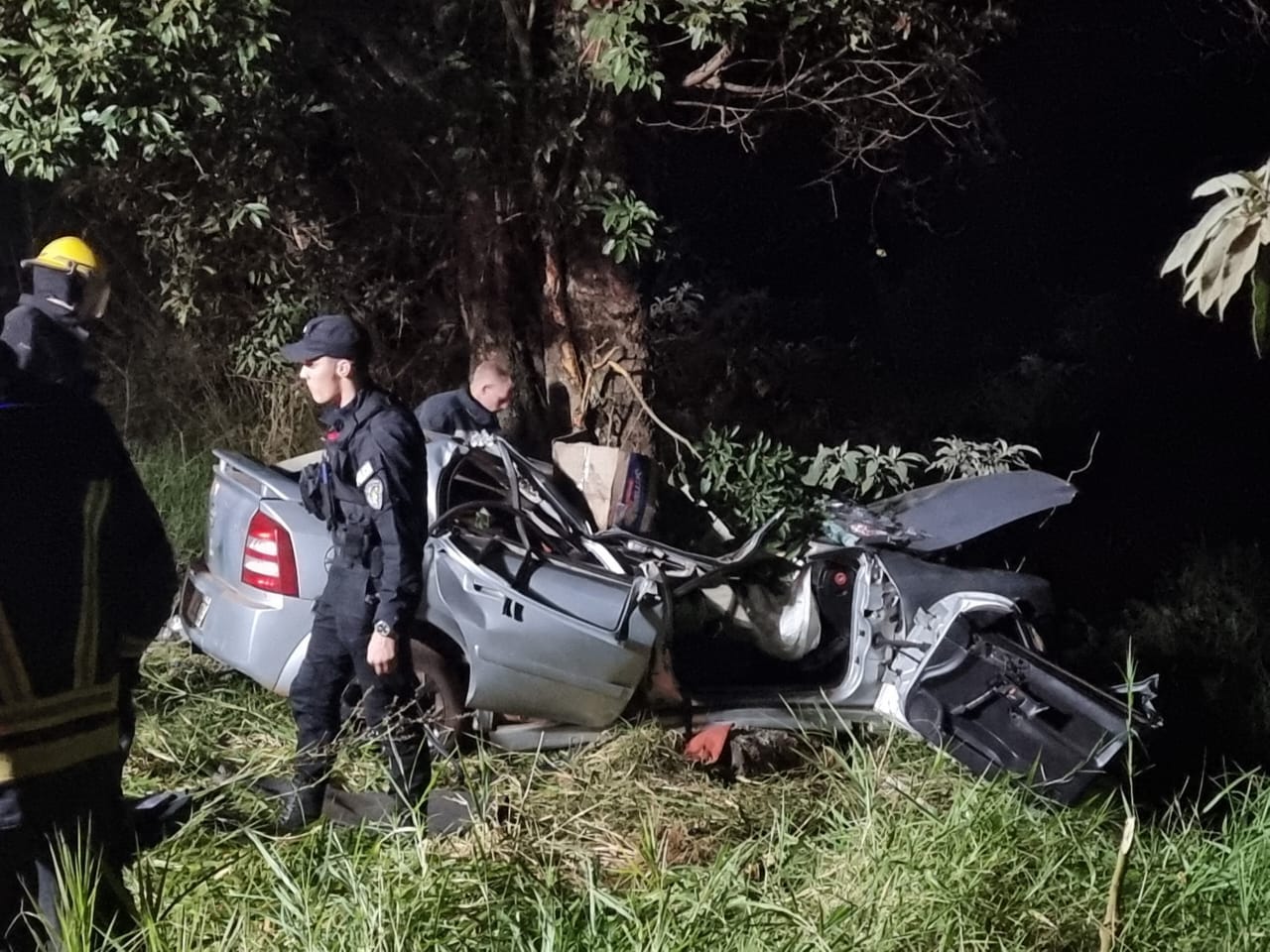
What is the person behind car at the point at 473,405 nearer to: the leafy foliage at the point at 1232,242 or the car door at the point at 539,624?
the car door at the point at 539,624

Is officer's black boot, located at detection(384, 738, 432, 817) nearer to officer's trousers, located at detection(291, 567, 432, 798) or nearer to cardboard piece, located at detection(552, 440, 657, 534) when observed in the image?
officer's trousers, located at detection(291, 567, 432, 798)

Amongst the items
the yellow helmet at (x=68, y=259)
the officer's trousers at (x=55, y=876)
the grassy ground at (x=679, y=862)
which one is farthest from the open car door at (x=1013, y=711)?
the yellow helmet at (x=68, y=259)

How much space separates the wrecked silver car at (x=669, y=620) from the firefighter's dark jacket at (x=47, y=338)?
62cm

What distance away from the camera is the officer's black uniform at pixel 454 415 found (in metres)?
5.57

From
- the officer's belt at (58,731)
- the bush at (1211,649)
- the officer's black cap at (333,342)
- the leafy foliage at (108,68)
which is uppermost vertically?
the leafy foliage at (108,68)

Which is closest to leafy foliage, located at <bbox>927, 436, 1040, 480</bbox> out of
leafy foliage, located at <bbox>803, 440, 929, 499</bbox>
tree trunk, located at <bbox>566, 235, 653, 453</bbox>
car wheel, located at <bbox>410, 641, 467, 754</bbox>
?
leafy foliage, located at <bbox>803, 440, 929, 499</bbox>

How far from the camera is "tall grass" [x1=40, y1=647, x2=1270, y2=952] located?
9.36ft

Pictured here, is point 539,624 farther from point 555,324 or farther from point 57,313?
point 555,324

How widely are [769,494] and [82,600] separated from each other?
405 cm

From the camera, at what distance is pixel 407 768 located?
4004 mm

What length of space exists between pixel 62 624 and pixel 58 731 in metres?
0.20

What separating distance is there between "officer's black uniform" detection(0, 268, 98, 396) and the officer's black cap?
85 centimetres

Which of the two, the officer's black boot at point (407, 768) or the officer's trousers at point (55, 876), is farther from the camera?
the officer's black boot at point (407, 768)

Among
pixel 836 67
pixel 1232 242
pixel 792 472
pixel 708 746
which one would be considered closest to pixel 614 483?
pixel 708 746
